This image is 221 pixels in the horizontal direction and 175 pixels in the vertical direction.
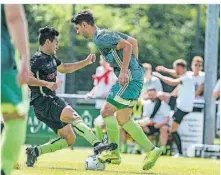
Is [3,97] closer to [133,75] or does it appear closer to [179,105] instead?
[133,75]

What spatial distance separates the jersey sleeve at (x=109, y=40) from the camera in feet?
33.6

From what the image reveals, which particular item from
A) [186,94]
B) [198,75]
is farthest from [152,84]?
[186,94]

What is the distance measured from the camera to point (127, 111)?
10773 mm

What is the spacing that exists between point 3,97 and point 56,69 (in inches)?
164

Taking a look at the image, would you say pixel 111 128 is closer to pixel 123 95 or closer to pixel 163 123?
pixel 123 95

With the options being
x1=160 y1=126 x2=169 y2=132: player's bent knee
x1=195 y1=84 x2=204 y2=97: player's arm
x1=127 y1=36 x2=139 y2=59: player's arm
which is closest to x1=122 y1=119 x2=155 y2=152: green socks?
x1=127 y1=36 x2=139 y2=59: player's arm

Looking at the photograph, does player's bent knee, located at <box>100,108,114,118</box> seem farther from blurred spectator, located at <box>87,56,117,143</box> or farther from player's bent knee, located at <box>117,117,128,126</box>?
blurred spectator, located at <box>87,56,117,143</box>

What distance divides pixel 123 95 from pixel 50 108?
876 millimetres

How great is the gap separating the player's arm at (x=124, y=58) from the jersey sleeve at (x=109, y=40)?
0.05 metres

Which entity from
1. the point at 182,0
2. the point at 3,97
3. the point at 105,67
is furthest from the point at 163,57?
the point at 3,97

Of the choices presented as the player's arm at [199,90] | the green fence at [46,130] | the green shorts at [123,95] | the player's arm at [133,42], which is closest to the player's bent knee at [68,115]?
the green shorts at [123,95]

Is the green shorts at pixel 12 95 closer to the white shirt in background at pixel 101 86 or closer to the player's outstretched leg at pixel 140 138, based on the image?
the player's outstretched leg at pixel 140 138

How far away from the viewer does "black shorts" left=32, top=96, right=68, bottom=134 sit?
1073cm

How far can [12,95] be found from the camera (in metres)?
6.70
